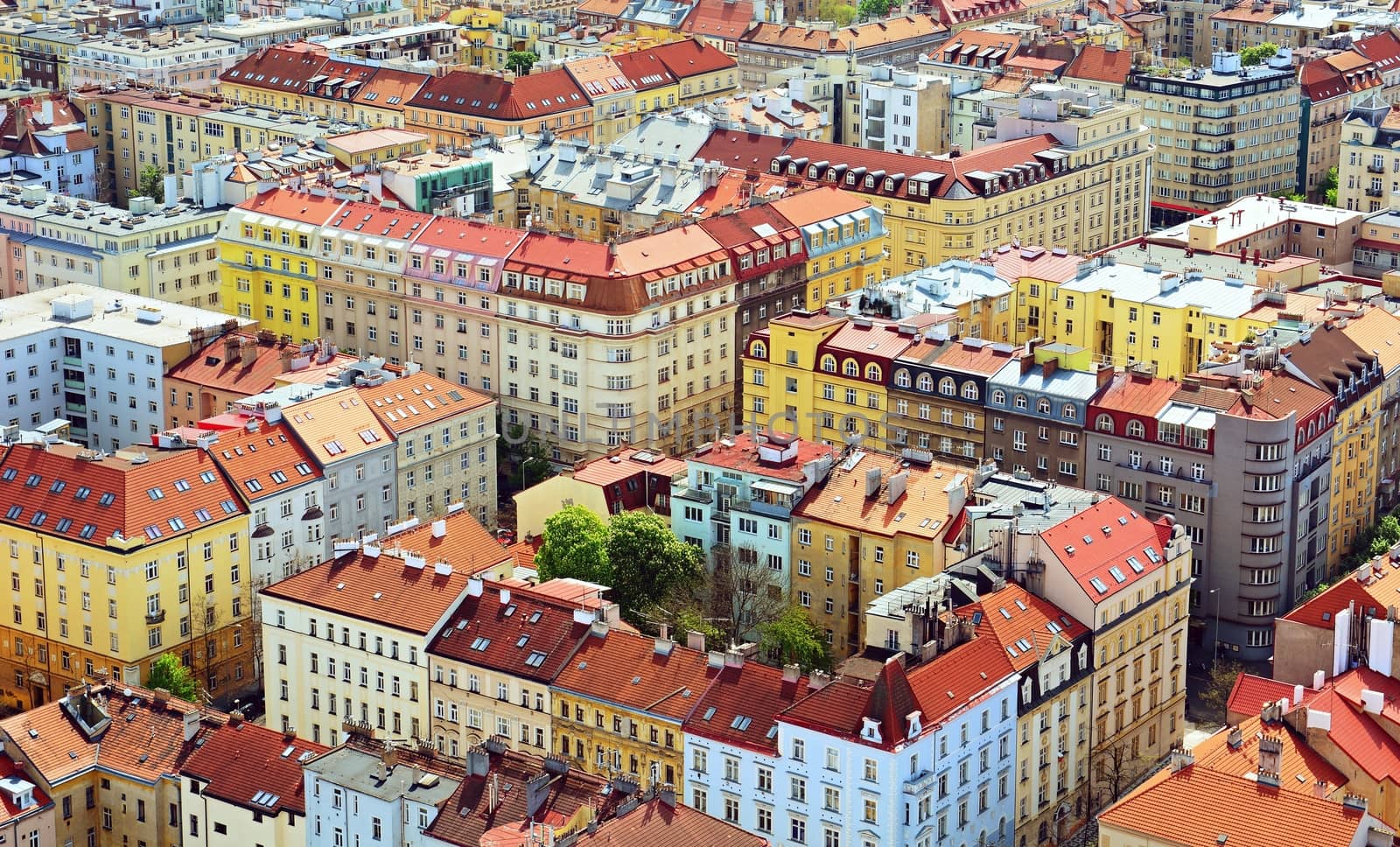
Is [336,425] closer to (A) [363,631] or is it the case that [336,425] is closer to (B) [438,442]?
(B) [438,442]

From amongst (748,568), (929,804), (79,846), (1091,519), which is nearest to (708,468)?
(748,568)

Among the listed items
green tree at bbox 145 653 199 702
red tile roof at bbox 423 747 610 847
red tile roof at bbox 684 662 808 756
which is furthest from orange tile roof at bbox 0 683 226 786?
red tile roof at bbox 684 662 808 756

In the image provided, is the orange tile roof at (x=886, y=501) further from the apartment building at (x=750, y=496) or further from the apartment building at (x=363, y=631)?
the apartment building at (x=363, y=631)

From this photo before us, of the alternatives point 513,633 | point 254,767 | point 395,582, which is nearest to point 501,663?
point 513,633

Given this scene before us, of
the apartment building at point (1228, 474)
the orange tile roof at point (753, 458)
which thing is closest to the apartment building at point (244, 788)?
the orange tile roof at point (753, 458)

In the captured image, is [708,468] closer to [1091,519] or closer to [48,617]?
[1091,519]
